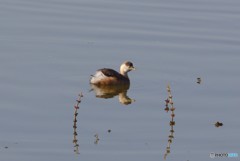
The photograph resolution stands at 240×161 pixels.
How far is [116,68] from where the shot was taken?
65.9 ft

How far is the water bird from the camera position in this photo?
61.2 feet

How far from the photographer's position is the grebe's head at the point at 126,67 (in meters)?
19.5

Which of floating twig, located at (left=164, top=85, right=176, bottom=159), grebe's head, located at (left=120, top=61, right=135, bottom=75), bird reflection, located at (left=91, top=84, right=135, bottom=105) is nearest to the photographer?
floating twig, located at (left=164, top=85, right=176, bottom=159)

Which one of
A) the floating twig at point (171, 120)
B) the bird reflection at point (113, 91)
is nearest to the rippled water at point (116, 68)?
the floating twig at point (171, 120)

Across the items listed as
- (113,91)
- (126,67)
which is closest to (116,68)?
A: (126,67)

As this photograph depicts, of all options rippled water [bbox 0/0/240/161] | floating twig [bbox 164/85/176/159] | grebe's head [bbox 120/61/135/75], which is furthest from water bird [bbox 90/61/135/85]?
floating twig [bbox 164/85/176/159]

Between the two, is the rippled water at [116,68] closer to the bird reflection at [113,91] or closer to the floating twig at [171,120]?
the floating twig at [171,120]

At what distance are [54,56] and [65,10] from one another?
5075mm

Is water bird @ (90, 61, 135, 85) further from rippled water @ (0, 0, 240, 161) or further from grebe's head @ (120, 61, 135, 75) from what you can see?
rippled water @ (0, 0, 240, 161)

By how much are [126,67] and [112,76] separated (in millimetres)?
655

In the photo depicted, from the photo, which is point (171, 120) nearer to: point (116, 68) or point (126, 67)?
point (126, 67)

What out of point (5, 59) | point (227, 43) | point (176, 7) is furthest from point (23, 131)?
point (176, 7)

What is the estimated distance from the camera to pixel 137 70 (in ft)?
65.6

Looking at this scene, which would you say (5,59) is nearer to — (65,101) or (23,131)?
(65,101)
